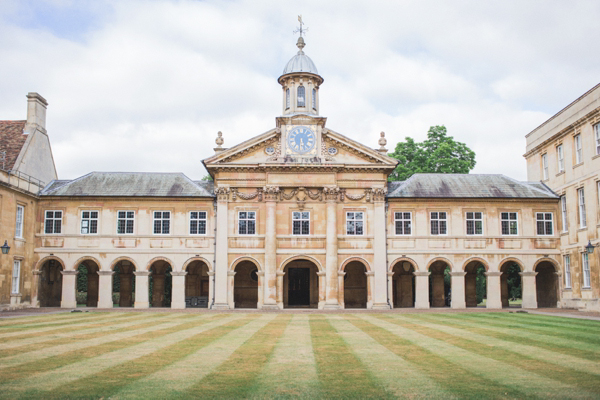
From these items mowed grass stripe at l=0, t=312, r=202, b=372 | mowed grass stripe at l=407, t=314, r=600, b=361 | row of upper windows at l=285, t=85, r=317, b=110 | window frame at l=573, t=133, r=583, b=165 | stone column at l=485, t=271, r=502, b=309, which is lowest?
mowed grass stripe at l=407, t=314, r=600, b=361

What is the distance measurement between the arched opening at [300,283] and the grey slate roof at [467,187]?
8.20 meters

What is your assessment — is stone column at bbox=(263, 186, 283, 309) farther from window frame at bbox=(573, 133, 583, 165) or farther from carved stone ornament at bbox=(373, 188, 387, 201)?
window frame at bbox=(573, 133, 583, 165)

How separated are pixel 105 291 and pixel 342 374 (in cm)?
3204

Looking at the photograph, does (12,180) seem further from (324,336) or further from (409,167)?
(409,167)

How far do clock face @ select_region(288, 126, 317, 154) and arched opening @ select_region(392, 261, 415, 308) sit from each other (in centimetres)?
1136

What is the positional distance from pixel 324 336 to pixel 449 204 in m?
25.1

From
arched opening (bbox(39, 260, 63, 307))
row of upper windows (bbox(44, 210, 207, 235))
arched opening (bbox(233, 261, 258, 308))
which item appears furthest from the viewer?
arched opening (bbox(233, 261, 258, 308))

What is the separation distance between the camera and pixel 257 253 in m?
40.5

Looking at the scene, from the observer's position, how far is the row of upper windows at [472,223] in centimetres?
4162

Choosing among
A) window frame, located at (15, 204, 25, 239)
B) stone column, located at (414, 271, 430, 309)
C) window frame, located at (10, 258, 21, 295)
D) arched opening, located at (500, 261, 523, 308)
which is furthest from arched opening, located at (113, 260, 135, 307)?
arched opening, located at (500, 261, 523, 308)

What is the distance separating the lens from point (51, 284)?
43281 millimetres

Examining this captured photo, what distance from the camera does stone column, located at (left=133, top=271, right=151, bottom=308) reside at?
40156mm

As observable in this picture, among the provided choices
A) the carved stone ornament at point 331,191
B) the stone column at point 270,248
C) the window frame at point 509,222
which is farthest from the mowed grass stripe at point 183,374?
the window frame at point 509,222

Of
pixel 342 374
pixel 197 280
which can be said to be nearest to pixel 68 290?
pixel 197 280
